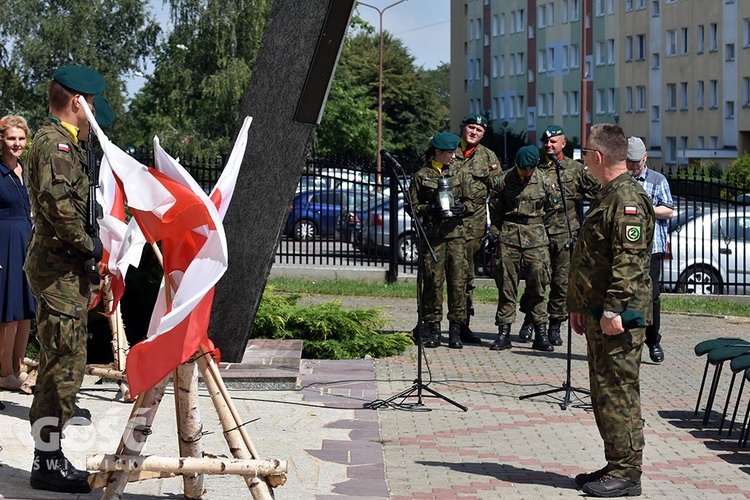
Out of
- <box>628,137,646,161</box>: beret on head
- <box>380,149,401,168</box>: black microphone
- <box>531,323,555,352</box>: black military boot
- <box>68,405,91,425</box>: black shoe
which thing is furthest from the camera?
<box>531,323,555,352</box>: black military boot

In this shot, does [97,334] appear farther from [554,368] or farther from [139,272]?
[554,368]

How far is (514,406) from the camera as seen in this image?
924 cm

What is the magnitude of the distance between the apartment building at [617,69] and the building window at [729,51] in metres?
0.05

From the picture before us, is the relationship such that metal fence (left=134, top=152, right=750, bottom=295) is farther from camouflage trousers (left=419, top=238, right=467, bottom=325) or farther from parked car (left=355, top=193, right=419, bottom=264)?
camouflage trousers (left=419, top=238, right=467, bottom=325)

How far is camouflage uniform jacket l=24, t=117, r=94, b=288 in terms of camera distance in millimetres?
6160

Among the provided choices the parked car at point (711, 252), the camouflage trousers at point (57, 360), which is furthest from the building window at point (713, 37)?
the camouflage trousers at point (57, 360)

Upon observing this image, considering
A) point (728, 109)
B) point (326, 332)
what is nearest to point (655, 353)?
point (326, 332)

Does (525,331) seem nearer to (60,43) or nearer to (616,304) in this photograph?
(616,304)

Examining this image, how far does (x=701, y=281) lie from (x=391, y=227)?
15.4 ft

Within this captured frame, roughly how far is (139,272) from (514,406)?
338 cm

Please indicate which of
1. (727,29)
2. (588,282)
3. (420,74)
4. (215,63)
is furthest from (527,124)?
(588,282)

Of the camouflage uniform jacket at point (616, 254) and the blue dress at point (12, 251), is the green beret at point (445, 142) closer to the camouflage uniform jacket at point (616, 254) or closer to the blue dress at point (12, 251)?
the blue dress at point (12, 251)

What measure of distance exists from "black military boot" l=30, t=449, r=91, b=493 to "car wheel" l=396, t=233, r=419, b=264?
13.2 meters

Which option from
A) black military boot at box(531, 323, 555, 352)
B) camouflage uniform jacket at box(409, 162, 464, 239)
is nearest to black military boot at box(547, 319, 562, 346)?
black military boot at box(531, 323, 555, 352)
